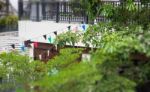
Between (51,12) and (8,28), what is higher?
(51,12)

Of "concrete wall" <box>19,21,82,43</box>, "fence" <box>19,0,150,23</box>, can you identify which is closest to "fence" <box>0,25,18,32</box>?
"fence" <box>19,0,150,23</box>

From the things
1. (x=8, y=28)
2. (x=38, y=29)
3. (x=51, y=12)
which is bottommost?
(x=8, y=28)

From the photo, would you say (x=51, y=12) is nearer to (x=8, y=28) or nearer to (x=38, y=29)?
(x=38, y=29)

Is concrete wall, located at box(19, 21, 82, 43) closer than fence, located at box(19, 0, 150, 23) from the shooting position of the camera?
No

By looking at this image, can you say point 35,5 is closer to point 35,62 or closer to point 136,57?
point 35,62

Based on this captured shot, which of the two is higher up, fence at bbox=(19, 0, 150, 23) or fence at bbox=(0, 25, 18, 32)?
fence at bbox=(19, 0, 150, 23)

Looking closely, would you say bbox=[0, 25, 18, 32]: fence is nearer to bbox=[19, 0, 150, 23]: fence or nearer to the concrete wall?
bbox=[19, 0, 150, 23]: fence

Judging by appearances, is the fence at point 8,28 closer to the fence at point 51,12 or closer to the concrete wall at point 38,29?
the fence at point 51,12

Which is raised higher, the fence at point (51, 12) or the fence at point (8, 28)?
the fence at point (51, 12)

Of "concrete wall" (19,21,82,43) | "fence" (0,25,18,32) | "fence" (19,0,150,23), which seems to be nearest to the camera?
"fence" (19,0,150,23)

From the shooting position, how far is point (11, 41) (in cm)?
1251

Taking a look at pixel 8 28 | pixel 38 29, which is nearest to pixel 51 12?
pixel 38 29

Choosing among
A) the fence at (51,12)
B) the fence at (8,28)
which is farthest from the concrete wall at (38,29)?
the fence at (8,28)

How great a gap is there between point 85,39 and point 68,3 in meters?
4.50
